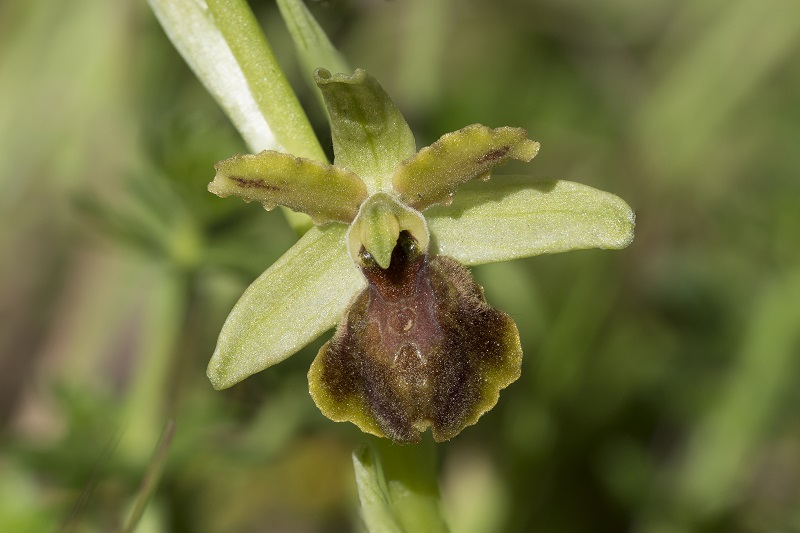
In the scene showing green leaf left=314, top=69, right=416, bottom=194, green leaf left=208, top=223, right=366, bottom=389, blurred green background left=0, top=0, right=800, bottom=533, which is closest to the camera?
green leaf left=314, top=69, right=416, bottom=194

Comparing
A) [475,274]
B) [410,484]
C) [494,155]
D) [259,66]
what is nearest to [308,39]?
[259,66]

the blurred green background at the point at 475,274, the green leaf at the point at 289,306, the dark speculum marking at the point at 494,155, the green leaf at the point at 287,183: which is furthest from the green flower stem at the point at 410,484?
the blurred green background at the point at 475,274

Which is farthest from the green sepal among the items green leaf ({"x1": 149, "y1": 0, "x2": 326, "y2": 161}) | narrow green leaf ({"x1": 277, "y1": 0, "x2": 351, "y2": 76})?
narrow green leaf ({"x1": 277, "y1": 0, "x2": 351, "y2": 76})

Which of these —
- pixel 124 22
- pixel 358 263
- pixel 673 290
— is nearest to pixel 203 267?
pixel 358 263

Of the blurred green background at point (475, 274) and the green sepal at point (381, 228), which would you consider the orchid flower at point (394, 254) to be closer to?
the green sepal at point (381, 228)

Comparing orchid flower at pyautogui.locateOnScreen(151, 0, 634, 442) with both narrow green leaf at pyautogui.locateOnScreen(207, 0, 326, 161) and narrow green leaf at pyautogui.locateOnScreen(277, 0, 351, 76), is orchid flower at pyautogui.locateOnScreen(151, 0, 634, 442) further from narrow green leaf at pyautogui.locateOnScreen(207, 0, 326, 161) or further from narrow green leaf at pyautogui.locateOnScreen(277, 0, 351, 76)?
narrow green leaf at pyautogui.locateOnScreen(277, 0, 351, 76)

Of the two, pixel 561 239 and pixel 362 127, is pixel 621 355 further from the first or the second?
pixel 362 127
